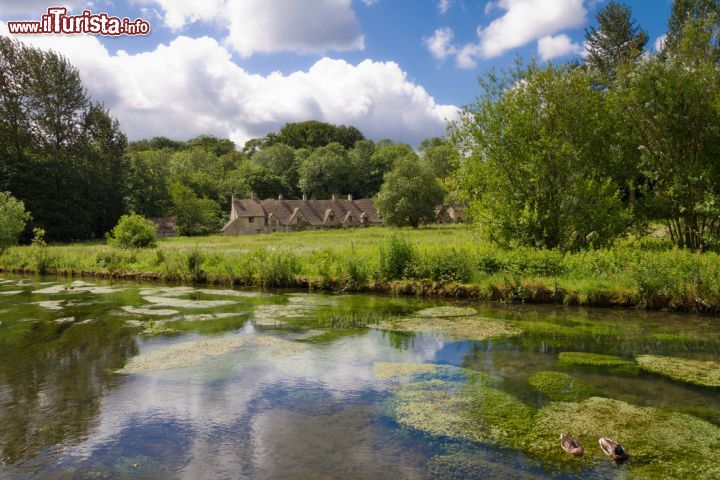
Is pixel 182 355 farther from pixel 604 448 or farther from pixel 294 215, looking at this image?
pixel 294 215

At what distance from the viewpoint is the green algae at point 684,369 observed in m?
9.75

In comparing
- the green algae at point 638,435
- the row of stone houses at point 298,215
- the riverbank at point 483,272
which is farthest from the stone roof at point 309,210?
the green algae at point 638,435

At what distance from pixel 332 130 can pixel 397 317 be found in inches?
4490

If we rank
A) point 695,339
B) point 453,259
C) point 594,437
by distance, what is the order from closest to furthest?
point 594,437 < point 695,339 < point 453,259

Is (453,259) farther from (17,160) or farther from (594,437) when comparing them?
(17,160)

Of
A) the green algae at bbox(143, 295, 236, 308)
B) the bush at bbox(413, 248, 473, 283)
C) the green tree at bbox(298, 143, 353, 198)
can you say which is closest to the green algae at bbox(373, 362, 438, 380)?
the bush at bbox(413, 248, 473, 283)

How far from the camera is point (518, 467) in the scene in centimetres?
659

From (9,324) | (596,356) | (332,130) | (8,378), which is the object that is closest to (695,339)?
(596,356)

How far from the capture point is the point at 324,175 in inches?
3836

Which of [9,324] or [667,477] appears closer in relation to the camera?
[667,477]

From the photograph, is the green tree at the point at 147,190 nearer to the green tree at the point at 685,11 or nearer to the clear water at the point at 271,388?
the clear water at the point at 271,388

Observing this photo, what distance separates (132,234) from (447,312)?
27812 millimetres

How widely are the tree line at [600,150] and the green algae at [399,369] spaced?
485 inches

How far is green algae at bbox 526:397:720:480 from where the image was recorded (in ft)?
21.4
